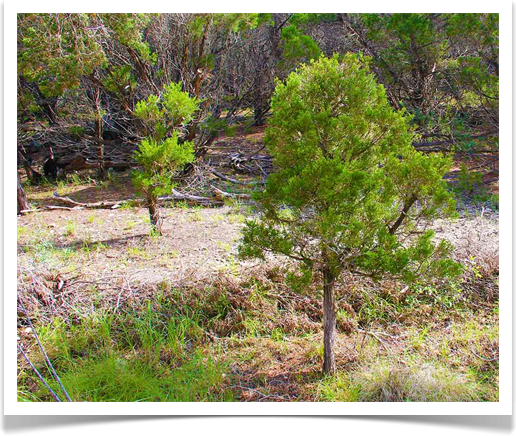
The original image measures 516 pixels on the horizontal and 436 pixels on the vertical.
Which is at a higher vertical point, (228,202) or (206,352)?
(228,202)

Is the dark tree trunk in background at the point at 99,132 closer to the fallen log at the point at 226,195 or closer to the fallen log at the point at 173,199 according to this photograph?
the fallen log at the point at 173,199

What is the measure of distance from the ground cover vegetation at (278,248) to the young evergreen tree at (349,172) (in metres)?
0.01

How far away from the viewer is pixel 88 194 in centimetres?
718

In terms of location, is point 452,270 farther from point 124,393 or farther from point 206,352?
point 124,393

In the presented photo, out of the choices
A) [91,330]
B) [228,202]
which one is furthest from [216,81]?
[91,330]

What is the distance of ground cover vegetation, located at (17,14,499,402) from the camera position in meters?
2.44

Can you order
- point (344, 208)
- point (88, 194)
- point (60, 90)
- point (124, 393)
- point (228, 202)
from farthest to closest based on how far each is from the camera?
point (88, 194)
point (228, 202)
point (60, 90)
point (124, 393)
point (344, 208)

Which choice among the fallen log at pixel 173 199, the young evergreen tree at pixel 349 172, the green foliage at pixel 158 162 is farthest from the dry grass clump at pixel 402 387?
the fallen log at pixel 173 199

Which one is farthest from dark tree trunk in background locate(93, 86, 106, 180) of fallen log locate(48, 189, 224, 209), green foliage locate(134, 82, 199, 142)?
green foliage locate(134, 82, 199, 142)

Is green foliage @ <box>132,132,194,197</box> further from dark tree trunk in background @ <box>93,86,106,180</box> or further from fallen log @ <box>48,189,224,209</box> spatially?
dark tree trunk in background @ <box>93,86,106,180</box>

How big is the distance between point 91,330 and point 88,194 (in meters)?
4.26

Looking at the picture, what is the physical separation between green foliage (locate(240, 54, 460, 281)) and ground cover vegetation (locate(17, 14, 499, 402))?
1 centimetres

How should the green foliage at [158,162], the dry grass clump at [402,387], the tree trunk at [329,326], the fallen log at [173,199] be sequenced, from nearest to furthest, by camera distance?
the dry grass clump at [402,387]
the tree trunk at [329,326]
the green foliage at [158,162]
the fallen log at [173,199]

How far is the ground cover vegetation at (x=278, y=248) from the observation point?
2.44 metres
